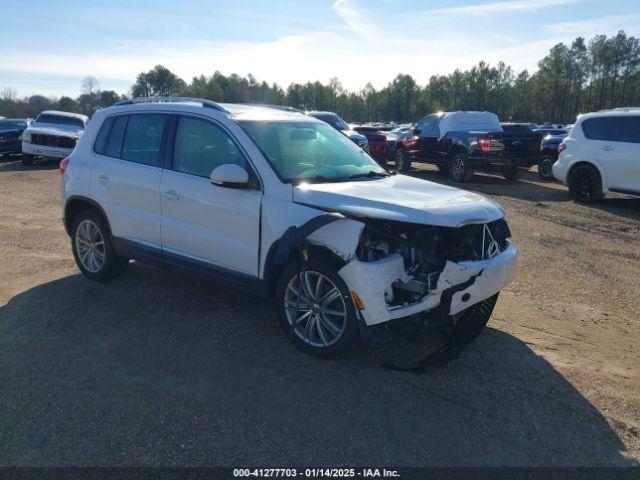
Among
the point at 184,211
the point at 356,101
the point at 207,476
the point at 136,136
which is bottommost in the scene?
the point at 207,476

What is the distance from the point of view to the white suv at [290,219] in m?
3.80

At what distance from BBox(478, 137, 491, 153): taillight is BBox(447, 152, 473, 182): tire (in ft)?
1.82

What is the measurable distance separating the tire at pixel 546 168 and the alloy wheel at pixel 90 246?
13603 mm

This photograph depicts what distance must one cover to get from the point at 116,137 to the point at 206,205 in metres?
1.67

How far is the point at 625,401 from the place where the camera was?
145 inches

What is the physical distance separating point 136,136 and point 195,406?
300 centimetres

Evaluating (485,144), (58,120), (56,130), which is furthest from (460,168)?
(58,120)

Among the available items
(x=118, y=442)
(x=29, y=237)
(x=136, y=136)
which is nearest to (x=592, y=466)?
(x=118, y=442)

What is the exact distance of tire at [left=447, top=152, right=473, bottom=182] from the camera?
15.1m

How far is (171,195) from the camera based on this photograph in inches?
190

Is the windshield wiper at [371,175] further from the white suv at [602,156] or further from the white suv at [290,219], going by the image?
the white suv at [602,156]

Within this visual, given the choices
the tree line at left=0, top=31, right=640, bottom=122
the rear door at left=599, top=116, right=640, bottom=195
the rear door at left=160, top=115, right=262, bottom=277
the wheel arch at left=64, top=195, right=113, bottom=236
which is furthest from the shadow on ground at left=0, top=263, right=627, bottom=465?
the tree line at left=0, top=31, right=640, bottom=122

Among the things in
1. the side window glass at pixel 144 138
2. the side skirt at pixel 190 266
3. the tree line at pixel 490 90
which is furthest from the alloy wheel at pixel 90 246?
the tree line at pixel 490 90

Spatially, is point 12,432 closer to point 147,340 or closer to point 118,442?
point 118,442
